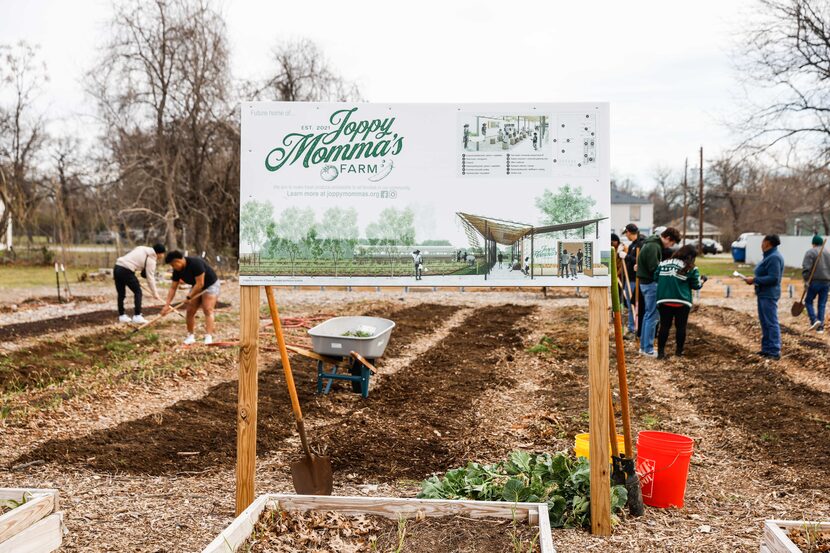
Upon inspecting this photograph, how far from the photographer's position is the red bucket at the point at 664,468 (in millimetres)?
4590

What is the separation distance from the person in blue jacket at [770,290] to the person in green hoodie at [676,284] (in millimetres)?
1061

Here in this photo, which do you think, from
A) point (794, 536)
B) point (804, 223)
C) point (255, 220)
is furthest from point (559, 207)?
point (804, 223)

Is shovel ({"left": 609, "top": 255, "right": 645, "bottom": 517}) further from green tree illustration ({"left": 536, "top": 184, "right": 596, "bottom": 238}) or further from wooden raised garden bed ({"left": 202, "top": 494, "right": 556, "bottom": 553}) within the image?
wooden raised garden bed ({"left": 202, "top": 494, "right": 556, "bottom": 553})

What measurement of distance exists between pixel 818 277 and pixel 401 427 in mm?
10211

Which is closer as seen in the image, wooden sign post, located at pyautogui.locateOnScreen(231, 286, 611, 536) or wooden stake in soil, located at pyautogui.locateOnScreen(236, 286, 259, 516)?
wooden sign post, located at pyautogui.locateOnScreen(231, 286, 611, 536)

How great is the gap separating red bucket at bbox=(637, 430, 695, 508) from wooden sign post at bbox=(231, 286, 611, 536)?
2.23ft

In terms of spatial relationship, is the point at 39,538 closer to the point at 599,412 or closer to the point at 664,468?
the point at 599,412

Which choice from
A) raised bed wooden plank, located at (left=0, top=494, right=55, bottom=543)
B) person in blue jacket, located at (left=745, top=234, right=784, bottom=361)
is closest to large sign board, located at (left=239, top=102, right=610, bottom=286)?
raised bed wooden plank, located at (left=0, top=494, right=55, bottom=543)

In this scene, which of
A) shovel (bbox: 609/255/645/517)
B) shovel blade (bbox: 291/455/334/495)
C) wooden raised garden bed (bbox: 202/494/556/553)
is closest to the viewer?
wooden raised garden bed (bbox: 202/494/556/553)

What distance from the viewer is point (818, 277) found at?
13.2 meters

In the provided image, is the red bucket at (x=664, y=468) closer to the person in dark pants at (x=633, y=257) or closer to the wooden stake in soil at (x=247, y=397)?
the wooden stake in soil at (x=247, y=397)

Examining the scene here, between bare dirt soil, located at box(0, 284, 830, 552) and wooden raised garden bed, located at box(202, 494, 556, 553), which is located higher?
wooden raised garden bed, located at box(202, 494, 556, 553)

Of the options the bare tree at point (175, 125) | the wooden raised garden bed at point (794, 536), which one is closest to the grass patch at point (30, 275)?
the bare tree at point (175, 125)

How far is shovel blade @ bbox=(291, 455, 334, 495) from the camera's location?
15.4 feet
